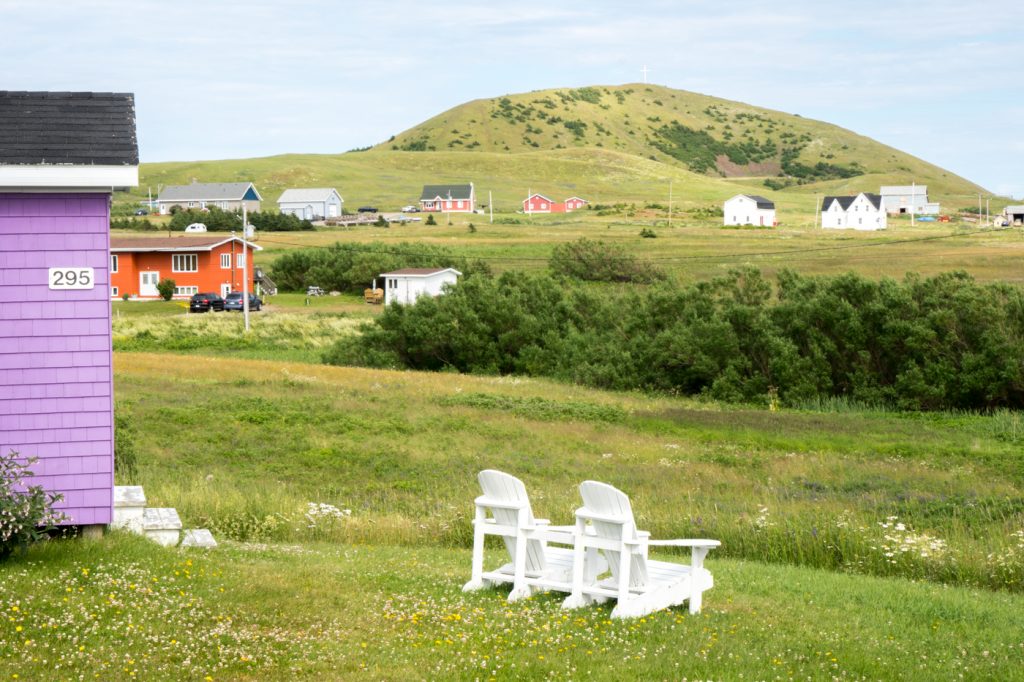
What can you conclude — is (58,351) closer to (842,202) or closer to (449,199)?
(842,202)

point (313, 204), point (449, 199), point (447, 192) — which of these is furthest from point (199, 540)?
point (447, 192)

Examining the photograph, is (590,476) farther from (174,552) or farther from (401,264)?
(401,264)

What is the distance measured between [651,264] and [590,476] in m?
55.0

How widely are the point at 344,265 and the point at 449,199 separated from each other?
213 feet

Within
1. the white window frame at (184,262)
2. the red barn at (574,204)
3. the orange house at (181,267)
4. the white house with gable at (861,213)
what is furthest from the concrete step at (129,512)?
the red barn at (574,204)

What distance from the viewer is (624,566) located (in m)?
8.29

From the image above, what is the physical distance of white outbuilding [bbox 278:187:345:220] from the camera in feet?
434

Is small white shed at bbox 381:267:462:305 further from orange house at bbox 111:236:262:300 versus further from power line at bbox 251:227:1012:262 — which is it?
power line at bbox 251:227:1012:262

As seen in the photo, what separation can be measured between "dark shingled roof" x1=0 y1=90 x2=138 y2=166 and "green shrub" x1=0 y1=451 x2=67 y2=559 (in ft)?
9.01

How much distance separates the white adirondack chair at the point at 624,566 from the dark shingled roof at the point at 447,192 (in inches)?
5323

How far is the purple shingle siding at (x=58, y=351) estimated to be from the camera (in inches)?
403

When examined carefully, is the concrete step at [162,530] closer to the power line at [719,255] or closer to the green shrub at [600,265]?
the green shrub at [600,265]

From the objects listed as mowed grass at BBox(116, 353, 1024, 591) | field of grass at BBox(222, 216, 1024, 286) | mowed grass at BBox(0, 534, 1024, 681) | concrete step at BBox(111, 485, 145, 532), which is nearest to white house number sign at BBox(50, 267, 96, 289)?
concrete step at BBox(111, 485, 145, 532)

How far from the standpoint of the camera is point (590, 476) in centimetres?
2002
